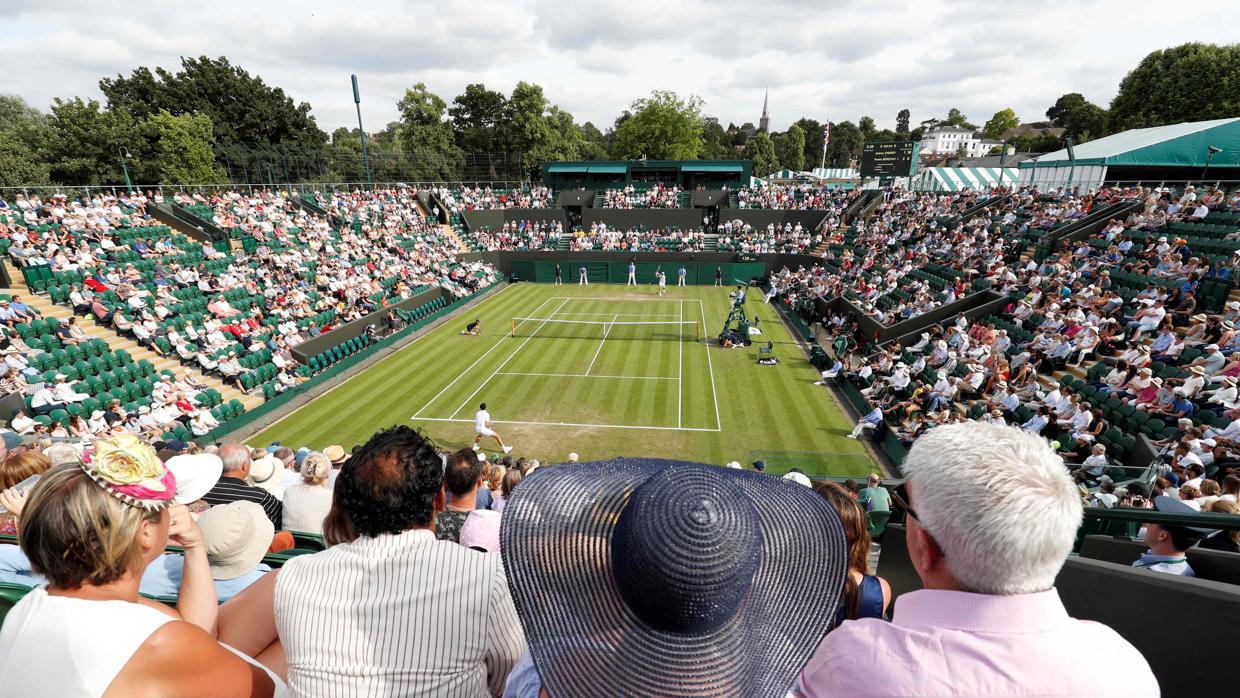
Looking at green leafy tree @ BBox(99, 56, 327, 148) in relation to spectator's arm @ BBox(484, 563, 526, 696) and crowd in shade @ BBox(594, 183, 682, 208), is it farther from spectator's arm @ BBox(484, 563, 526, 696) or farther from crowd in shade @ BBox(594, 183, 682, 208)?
spectator's arm @ BBox(484, 563, 526, 696)

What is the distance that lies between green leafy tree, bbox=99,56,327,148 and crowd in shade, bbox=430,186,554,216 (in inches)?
890

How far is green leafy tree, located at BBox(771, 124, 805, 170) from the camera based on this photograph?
4336 inches

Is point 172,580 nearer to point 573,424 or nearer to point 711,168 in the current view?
point 573,424

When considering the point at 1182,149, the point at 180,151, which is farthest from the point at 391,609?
the point at 180,151

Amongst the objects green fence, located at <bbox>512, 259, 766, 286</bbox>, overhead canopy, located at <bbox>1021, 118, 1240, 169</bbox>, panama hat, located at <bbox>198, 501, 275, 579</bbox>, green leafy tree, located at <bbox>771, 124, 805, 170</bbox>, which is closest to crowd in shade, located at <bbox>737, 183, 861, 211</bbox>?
green fence, located at <bbox>512, 259, 766, 286</bbox>

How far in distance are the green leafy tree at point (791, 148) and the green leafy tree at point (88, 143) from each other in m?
101

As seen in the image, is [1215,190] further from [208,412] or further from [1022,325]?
[208,412]

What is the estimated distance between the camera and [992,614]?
132 cm

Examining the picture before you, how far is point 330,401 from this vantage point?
16.1 meters

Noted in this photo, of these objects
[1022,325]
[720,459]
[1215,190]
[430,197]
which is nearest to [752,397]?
[720,459]

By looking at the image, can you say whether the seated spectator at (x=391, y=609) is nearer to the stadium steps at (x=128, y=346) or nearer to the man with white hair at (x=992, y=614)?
the man with white hair at (x=992, y=614)

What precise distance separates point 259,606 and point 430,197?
42615 mm

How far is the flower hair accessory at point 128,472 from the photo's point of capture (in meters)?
1.72

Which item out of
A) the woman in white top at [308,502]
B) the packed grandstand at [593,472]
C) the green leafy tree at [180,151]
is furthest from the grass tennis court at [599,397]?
the green leafy tree at [180,151]
